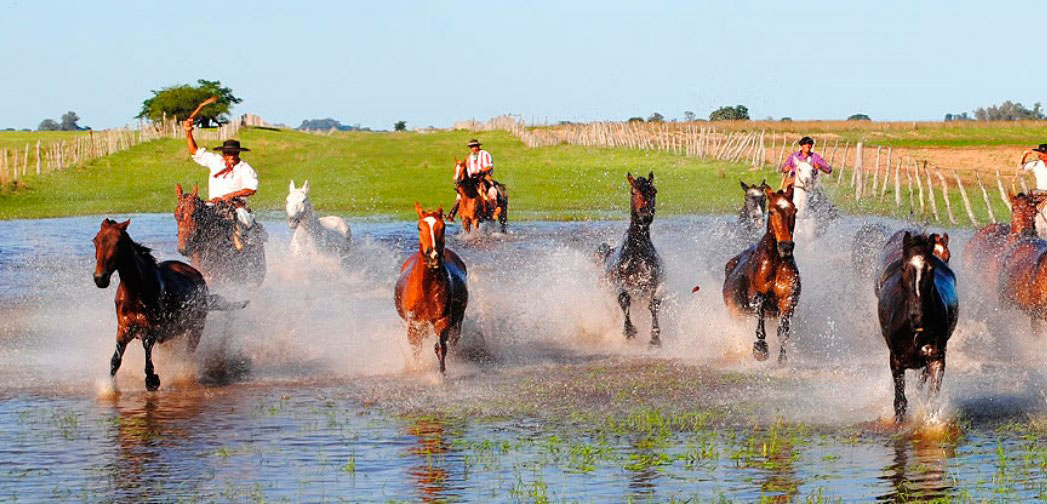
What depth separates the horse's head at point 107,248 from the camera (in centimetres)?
1167

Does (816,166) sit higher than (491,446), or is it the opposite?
(816,166)

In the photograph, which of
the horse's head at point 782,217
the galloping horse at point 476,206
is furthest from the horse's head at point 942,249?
the galloping horse at point 476,206

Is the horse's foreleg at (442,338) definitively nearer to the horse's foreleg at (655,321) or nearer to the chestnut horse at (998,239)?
the horse's foreleg at (655,321)

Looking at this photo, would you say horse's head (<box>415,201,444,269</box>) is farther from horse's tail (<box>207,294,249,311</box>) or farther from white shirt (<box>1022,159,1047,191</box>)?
white shirt (<box>1022,159,1047,191</box>)

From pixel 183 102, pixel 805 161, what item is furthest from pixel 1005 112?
pixel 805 161

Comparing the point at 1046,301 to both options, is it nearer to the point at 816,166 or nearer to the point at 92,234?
the point at 816,166

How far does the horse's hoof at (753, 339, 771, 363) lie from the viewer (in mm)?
13859

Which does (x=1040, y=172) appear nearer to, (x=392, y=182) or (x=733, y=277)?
(x=733, y=277)

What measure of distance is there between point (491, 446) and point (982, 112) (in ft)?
404

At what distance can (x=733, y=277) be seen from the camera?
49.2 ft

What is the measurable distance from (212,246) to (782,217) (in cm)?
646

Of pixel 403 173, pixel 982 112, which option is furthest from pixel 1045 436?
pixel 982 112

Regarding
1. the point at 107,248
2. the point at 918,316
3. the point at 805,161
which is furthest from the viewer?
the point at 805,161

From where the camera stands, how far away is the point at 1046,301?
46.7 feet
